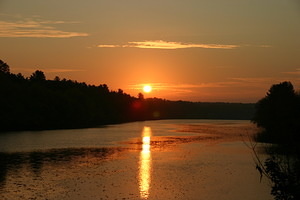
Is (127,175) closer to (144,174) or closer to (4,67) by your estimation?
(144,174)

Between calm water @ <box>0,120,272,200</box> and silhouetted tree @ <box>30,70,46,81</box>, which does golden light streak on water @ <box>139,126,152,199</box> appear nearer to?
calm water @ <box>0,120,272,200</box>

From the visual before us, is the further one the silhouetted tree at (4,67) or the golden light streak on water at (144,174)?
the silhouetted tree at (4,67)

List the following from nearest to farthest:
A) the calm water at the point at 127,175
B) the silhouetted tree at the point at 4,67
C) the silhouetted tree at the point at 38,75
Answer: the calm water at the point at 127,175
the silhouetted tree at the point at 4,67
the silhouetted tree at the point at 38,75

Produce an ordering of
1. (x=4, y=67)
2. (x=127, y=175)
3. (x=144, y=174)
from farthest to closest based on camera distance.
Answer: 1. (x=4, y=67)
2. (x=144, y=174)
3. (x=127, y=175)

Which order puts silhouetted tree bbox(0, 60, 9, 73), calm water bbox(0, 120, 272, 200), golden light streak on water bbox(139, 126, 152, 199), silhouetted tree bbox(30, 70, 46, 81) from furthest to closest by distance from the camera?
silhouetted tree bbox(30, 70, 46, 81) → silhouetted tree bbox(0, 60, 9, 73) → golden light streak on water bbox(139, 126, 152, 199) → calm water bbox(0, 120, 272, 200)

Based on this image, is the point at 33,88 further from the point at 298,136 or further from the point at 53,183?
the point at 298,136

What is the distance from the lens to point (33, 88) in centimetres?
12588

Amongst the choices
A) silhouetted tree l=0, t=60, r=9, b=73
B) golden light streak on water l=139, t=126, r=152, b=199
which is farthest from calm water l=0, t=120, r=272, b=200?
silhouetted tree l=0, t=60, r=9, b=73

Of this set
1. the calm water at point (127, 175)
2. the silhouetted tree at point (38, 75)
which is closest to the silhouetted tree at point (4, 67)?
the silhouetted tree at point (38, 75)

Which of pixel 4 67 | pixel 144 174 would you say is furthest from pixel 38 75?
pixel 144 174

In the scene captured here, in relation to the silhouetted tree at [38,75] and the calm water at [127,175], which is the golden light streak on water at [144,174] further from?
the silhouetted tree at [38,75]

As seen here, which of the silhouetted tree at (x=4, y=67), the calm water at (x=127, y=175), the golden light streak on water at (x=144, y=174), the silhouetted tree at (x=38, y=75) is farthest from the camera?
the silhouetted tree at (x=38, y=75)

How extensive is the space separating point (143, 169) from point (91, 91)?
155510 mm

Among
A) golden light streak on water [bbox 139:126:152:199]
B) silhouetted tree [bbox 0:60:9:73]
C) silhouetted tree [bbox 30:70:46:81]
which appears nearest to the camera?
golden light streak on water [bbox 139:126:152:199]
